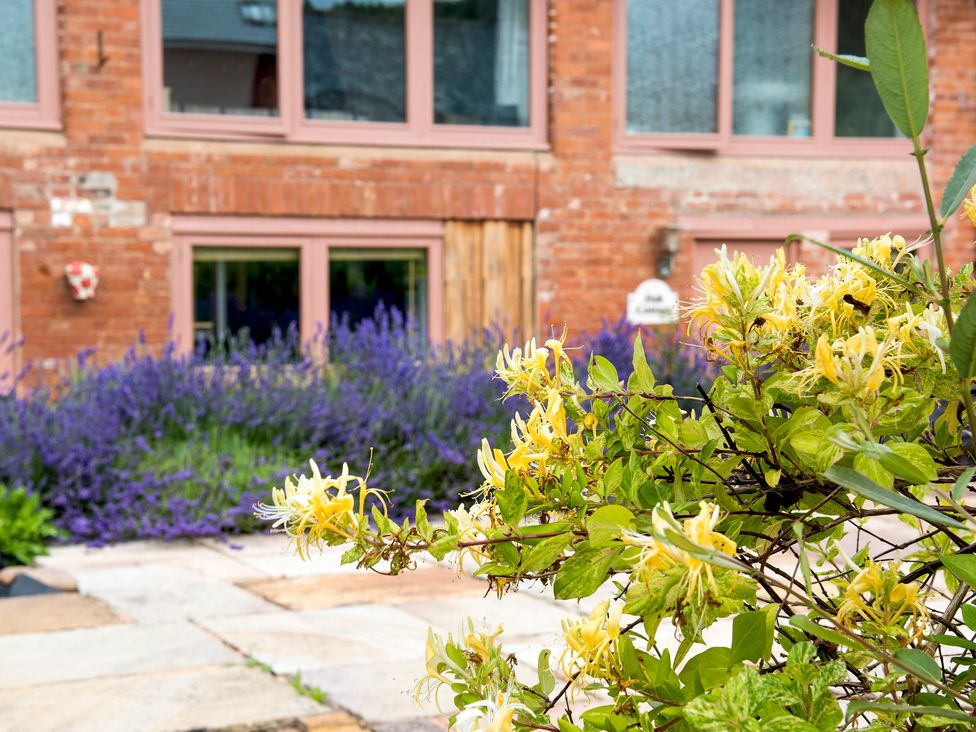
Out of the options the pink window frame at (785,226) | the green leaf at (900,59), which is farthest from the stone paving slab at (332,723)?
the pink window frame at (785,226)

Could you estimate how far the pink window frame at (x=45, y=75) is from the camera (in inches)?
354

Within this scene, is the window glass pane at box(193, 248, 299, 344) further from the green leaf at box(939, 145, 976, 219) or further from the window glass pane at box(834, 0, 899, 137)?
the green leaf at box(939, 145, 976, 219)

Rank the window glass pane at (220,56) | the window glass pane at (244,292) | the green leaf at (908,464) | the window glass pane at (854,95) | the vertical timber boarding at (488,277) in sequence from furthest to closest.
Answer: the window glass pane at (854,95), the vertical timber boarding at (488,277), the window glass pane at (244,292), the window glass pane at (220,56), the green leaf at (908,464)

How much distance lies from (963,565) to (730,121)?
9919 mm

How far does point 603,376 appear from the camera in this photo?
1.66 meters

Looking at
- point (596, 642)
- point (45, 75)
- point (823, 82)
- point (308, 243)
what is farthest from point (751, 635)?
point (823, 82)

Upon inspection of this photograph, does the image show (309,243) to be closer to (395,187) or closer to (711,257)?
(395,187)

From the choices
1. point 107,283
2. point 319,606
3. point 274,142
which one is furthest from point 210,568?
point 274,142

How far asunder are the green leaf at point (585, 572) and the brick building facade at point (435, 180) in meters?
8.03

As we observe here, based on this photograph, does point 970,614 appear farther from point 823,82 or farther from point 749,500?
point 823,82

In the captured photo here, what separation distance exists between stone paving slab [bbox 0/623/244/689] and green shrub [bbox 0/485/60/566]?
1.32m

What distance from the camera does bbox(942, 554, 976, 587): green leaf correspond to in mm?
1338

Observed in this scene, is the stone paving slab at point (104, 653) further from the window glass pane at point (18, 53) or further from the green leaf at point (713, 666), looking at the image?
the window glass pane at point (18, 53)

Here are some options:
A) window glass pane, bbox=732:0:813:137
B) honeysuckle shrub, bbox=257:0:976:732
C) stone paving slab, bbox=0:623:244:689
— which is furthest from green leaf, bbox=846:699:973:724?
window glass pane, bbox=732:0:813:137
